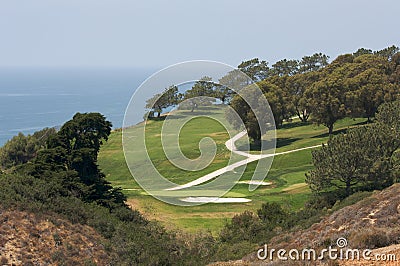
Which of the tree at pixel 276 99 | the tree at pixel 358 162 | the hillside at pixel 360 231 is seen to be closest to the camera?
the hillside at pixel 360 231

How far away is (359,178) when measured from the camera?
108ft

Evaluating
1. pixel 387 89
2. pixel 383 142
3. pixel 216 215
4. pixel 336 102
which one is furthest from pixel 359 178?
pixel 387 89

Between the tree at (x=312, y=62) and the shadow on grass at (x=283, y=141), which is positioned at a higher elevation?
the tree at (x=312, y=62)

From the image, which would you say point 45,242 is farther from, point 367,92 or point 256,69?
point 256,69

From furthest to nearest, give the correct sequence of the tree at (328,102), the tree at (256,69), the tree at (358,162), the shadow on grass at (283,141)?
the tree at (256,69)
the shadow on grass at (283,141)
the tree at (328,102)
the tree at (358,162)

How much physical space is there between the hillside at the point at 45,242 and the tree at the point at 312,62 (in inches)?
3718

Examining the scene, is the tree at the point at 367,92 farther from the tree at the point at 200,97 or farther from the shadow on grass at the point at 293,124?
the tree at the point at 200,97

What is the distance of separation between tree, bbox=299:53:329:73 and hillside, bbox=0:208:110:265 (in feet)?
310

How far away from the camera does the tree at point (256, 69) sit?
110 metres

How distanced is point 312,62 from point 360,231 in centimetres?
10025

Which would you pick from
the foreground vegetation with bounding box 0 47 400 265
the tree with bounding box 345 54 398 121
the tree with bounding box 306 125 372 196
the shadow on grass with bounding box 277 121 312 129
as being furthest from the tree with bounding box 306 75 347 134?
the tree with bounding box 306 125 372 196

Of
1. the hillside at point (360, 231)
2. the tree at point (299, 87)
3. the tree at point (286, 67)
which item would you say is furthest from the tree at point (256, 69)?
the hillside at point (360, 231)

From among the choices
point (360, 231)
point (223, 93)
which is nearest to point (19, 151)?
point (223, 93)

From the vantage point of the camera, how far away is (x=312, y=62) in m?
112
